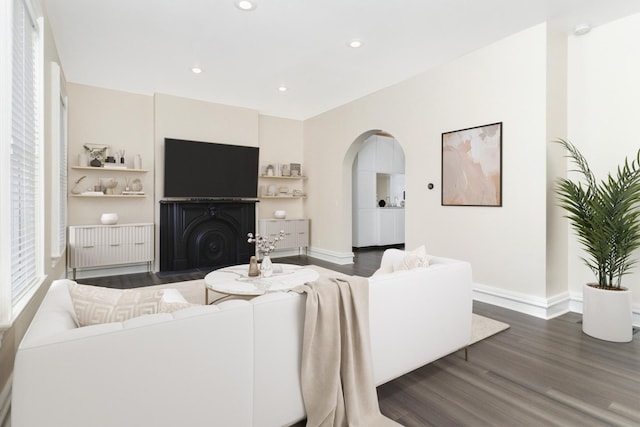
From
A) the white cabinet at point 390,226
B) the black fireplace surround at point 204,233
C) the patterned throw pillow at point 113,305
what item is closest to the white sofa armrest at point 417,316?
the patterned throw pillow at point 113,305

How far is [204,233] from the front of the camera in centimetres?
561

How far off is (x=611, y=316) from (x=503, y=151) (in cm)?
179

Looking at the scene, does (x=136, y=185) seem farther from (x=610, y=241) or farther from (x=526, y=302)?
(x=610, y=241)

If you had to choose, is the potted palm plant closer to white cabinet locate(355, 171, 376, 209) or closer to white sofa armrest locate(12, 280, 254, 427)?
white sofa armrest locate(12, 280, 254, 427)

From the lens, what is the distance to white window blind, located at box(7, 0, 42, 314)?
6.43ft

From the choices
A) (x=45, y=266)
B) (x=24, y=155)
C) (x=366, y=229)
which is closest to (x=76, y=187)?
(x=45, y=266)

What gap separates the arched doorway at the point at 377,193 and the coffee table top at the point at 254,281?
12.8 ft

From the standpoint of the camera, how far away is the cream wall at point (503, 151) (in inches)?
131

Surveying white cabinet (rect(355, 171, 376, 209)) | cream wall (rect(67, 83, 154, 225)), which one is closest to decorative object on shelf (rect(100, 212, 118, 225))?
cream wall (rect(67, 83, 154, 225))

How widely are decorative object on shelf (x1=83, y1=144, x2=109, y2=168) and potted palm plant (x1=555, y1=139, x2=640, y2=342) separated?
5.86 m

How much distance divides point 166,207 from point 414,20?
173 inches

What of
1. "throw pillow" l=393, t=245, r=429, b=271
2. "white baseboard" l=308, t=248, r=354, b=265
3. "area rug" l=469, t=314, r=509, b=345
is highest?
"throw pillow" l=393, t=245, r=429, b=271

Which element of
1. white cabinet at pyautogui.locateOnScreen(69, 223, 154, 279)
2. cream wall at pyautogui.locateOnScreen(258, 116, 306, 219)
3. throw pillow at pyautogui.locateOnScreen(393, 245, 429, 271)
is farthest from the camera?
cream wall at pyautogui.locateOnScreen(258, 116, 306, 219)

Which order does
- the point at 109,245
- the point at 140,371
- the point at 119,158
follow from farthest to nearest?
1. the point at 119,158
2. the point at 109,245
3. the point at 140,371
